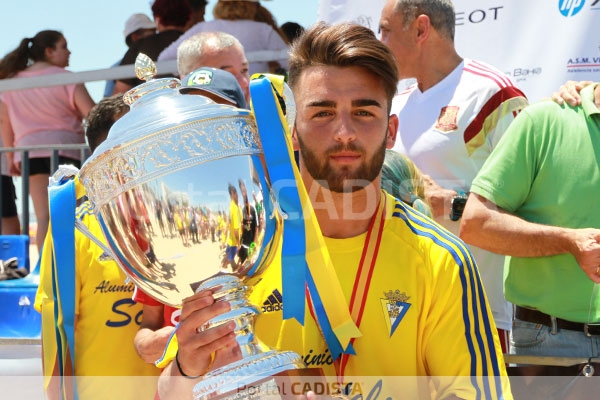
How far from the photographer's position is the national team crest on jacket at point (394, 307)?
2.08 m

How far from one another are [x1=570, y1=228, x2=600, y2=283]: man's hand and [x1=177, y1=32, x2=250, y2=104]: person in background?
1.83m

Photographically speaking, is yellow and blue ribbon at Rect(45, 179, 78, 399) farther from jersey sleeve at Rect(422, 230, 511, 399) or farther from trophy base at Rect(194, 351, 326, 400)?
jersey sleeve at Rect(422, 230, 511, 399)

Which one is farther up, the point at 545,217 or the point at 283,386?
Result: the point at 545,217

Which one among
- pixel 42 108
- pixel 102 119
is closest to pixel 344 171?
pixel 102 119

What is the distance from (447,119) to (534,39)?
0.78 meters

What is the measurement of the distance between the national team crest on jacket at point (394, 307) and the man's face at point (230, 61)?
2133 mm

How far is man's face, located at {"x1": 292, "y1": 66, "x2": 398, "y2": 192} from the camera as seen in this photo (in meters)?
2.19

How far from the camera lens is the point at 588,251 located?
2.91 m

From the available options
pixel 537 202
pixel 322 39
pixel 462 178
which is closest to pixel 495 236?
pixel 537 202

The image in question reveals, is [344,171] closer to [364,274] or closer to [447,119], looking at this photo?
[364,274]

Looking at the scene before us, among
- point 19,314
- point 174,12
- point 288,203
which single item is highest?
point 174,12

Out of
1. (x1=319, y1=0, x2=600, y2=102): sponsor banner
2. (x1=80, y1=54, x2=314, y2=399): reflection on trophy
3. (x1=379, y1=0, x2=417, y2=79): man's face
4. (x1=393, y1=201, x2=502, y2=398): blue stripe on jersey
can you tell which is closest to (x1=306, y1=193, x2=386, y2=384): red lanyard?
(x1=393, y1=201, x2=502, y2=398): blue stripe on jersey

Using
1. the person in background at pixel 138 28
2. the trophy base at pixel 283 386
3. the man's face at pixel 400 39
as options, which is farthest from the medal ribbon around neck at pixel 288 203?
the person in background at pixel 138 28

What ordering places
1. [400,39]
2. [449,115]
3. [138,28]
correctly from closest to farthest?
[449,115]
[400,39]
[138,28]
